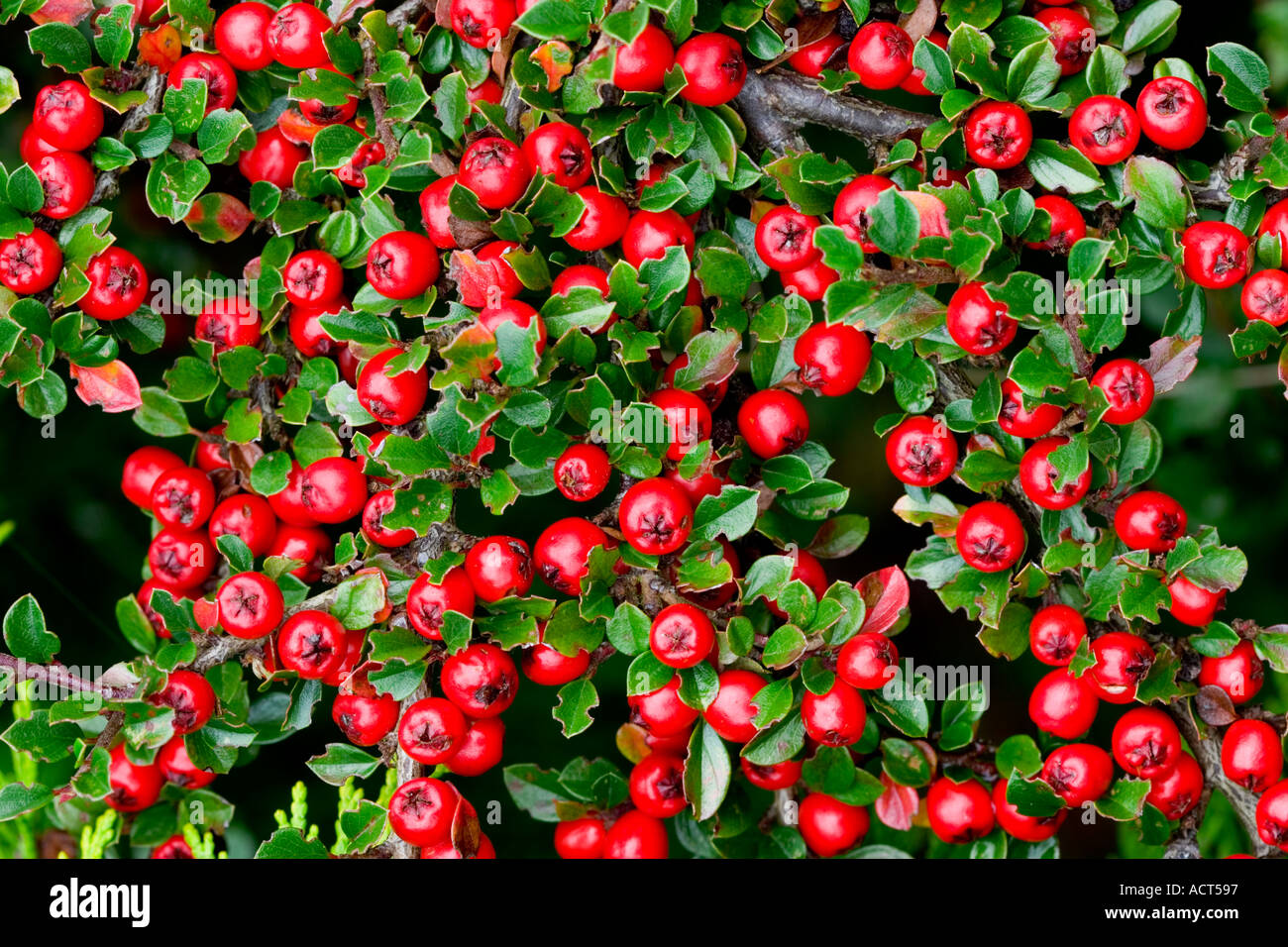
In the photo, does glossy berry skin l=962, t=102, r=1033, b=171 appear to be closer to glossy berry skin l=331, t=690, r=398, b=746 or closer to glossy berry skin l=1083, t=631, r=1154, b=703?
glossy berry skin l=1083, t=631, r=1154, b=703

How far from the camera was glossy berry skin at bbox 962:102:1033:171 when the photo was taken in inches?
55.4

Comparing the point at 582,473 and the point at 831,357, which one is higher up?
the point at 831,357

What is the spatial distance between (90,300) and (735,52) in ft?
3.01

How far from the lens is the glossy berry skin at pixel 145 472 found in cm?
168

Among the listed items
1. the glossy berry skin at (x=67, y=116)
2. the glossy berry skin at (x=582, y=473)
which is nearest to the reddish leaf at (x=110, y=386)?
the glossy berry skin at (x=67, y=116)

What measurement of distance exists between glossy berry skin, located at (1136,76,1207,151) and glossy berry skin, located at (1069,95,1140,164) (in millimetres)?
21

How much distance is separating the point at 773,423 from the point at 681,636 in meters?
0.32

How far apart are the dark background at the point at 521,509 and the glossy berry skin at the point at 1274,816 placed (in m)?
0.92

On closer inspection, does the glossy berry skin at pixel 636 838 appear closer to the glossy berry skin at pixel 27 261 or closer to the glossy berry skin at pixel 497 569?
the glossy berry skin at pixel 497 569

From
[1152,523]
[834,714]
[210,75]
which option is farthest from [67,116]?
[1152,523]

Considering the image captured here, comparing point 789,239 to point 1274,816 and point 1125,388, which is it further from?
point 1274,816

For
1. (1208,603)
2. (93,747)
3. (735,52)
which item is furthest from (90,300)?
(1208,603)

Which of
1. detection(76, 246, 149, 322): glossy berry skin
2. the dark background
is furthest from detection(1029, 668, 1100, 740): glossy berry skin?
detection(76, 246, 149, 322): glossy berry skin

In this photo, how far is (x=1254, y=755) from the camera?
1.43 metres
